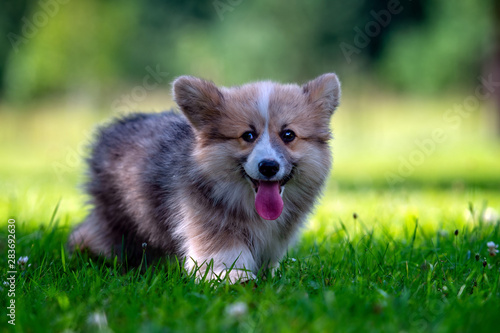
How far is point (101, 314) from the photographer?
221 centimetres

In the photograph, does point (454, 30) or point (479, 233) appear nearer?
point (479, 233)

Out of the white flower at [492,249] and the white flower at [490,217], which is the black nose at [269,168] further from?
the white flower at [490,217]

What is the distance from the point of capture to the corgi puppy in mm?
3086

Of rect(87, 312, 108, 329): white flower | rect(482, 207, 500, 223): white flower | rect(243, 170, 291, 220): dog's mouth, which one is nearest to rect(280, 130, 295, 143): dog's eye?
rect(243, 170, 291, 220): dog's mouth

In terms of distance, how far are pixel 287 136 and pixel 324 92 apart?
1.50 ft

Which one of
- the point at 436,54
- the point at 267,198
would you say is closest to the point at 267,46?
the point at 436,54

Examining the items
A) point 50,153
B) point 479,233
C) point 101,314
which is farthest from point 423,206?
point 50,153

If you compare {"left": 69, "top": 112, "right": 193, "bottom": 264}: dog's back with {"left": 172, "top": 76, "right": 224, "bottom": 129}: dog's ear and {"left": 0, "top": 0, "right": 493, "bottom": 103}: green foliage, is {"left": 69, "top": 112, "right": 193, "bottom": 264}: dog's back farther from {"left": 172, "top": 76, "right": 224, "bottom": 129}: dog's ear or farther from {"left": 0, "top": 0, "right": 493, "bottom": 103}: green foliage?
{"left": 0, "top": 0, "right": 493, "bottom": 103}: green foliage

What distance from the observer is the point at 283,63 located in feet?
61.6

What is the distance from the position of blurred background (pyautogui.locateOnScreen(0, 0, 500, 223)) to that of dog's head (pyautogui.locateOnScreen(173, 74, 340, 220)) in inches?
406

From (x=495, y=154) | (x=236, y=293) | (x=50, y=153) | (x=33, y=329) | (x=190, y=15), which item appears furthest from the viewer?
(x=190, y=15)

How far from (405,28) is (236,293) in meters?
19.0

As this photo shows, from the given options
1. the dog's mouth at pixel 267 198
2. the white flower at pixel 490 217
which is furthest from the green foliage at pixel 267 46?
the dog's mouth at pixel 267 198

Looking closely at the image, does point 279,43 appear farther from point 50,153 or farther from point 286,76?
point 50,153
